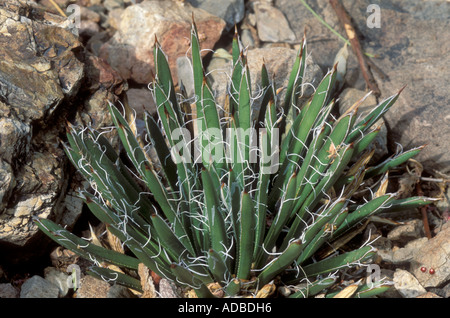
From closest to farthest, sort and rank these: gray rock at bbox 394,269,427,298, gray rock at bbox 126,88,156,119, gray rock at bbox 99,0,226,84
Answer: gray rock at bbox 394,269,427,298 < gray rock at bbox 126,88,156,119 < gray rock at bbox 99,0,226,84

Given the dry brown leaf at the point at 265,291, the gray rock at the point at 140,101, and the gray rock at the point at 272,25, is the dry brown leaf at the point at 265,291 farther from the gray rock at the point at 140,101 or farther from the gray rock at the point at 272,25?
the gray rock at the point at 272,25

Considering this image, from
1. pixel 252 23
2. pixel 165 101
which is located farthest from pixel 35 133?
pixel 252 23

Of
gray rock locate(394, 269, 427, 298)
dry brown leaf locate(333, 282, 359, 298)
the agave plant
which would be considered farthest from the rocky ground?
dry brown leaf locate(333, 282, 359, 298)

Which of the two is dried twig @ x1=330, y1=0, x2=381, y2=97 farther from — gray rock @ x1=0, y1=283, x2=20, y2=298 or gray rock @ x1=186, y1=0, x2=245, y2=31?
gray rock @ x1=0, y1=283, x2=20, y2=298

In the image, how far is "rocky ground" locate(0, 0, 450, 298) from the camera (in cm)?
239

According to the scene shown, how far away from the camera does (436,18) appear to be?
363cm

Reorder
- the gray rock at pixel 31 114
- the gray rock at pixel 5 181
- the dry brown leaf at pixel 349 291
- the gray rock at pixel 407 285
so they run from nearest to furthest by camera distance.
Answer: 1. the dry brown leaf at pixel 349 291
2. the gray rock at pixel 5 181
3. the gray rock at pixel 31 114
4. the gray rock at pixel 407 285

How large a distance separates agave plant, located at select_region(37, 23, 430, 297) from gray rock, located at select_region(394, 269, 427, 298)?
326mm

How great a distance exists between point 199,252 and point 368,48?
2033 millimetres

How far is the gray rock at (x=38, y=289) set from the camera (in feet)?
7.75

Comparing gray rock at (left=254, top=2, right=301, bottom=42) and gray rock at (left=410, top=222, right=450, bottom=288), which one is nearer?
gray rock at (left=410, top=222, right=450, bottom=288)

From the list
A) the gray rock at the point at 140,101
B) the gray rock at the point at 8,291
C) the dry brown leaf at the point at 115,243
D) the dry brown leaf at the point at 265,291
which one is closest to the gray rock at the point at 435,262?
the dry brown leaf at the point at 265,291

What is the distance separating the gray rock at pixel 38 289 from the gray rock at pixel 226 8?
6.74 ft
